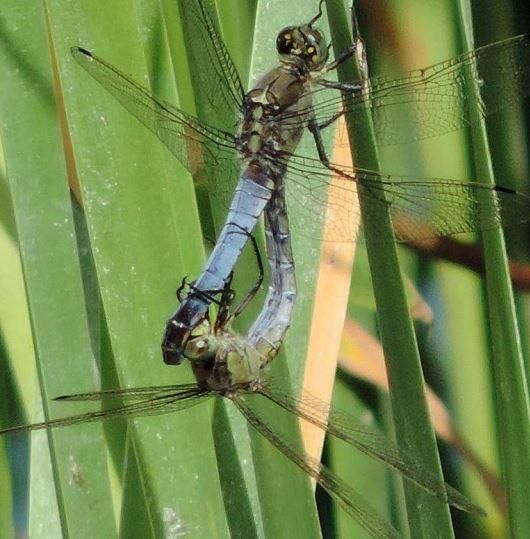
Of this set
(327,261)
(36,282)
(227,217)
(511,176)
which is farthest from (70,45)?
(511,176)

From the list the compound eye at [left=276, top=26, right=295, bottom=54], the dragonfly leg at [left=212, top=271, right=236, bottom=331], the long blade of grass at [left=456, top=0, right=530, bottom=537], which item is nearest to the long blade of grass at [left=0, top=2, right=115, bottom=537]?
the dragonfly leg at [left=212, top=271, right=236, bottom=331]

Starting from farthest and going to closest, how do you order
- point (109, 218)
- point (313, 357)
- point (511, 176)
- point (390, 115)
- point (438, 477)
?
point (511, 176)
point (313, 357)
point (390, 115)
point (438, 477)
point (109, 218)

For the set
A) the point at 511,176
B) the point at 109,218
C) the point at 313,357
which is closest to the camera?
the point at 109,218

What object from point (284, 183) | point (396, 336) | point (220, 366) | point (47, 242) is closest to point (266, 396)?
Result: point (220, 366)

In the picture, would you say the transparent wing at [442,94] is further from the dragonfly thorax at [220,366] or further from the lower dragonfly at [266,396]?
the dragonfly thorax at [220,366]

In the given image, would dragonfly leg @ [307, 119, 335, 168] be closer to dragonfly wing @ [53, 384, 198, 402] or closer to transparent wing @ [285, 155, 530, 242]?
transparent wing @ [285, 155, 530, 242]

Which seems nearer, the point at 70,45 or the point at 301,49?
the point at 70,45

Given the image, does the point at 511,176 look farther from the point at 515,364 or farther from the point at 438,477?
the point at 438,477
